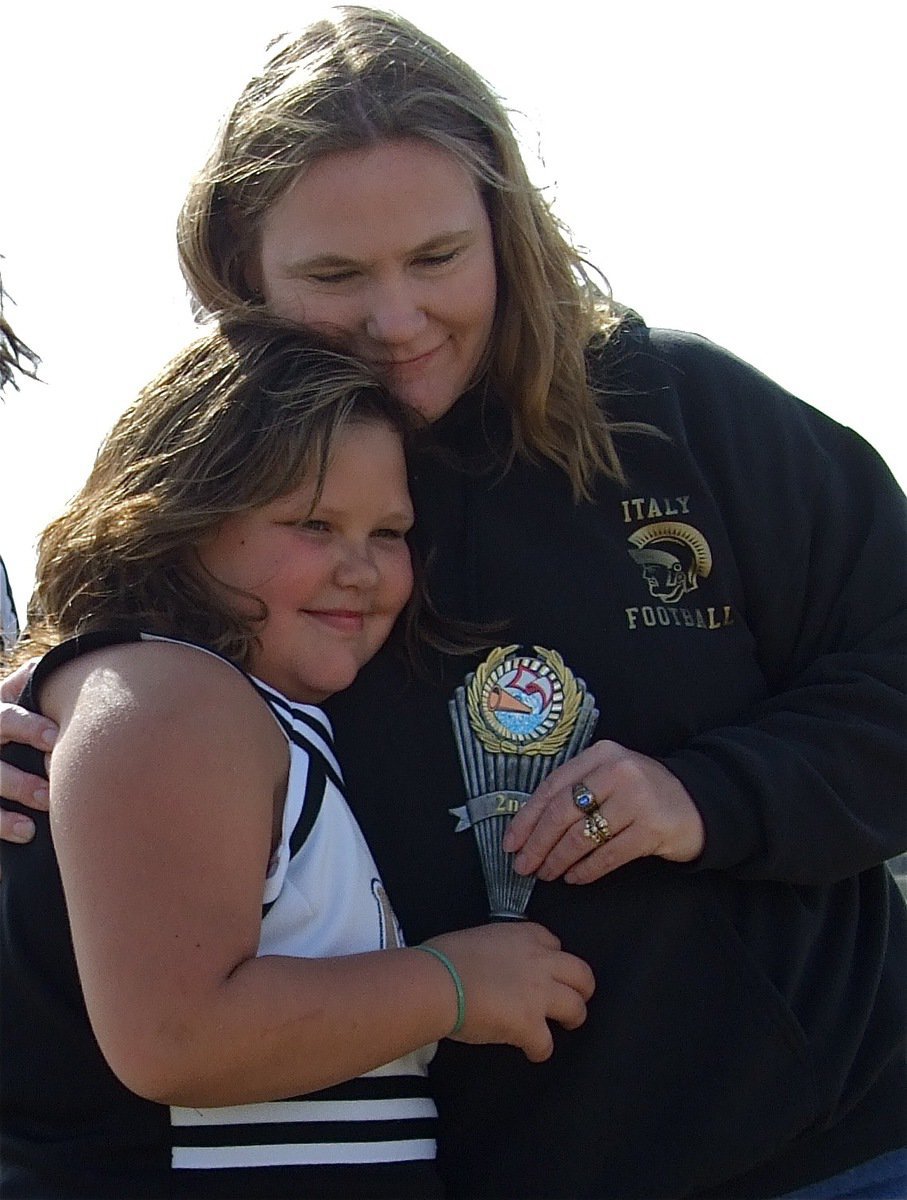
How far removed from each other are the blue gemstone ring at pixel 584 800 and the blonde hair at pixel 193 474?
0.57 metres

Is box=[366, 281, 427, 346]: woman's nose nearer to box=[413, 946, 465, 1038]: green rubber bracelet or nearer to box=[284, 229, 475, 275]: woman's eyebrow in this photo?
box=[284, 229, 475, 275]: woman's eyebrow

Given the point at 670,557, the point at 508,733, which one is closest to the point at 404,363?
the point at 670,557

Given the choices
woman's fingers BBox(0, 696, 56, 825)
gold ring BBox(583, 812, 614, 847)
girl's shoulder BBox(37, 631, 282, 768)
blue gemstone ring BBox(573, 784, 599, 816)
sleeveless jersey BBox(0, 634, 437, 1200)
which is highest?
girl's shoulder BBox(37, 631, 282, 768)

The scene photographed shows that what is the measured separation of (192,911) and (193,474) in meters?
0.77

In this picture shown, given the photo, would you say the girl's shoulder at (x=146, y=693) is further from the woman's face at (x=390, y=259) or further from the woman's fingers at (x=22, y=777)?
the woman's face at (x=390, y=259)

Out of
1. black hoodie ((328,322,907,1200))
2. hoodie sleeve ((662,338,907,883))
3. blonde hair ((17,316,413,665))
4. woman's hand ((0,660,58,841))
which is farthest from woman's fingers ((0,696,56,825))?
hoodie sleeve ((662,338,907,883))

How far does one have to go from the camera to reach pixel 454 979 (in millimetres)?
2293

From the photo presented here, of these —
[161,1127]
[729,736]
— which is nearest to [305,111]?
[729,736]

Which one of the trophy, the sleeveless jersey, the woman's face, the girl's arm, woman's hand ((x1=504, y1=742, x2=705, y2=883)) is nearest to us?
the girl's arm

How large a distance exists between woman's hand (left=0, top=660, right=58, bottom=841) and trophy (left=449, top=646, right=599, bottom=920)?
0.66 m

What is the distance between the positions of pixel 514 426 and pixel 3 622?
188 centimetres

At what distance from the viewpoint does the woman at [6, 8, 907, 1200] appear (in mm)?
2391

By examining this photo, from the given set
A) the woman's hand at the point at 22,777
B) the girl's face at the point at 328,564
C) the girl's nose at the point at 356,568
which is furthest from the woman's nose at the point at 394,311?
the woman's hand at the point at 22,777

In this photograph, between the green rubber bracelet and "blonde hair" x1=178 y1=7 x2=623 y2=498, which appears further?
"blonde hair" x1=178 y1=7 x2=623 y2=498
